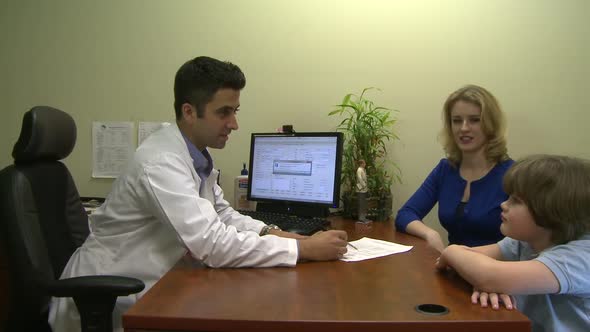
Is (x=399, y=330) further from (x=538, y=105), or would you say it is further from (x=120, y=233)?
(x=538, y=105)

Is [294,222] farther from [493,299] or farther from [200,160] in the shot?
[493,299]

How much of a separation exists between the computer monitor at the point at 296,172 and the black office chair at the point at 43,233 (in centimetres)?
83

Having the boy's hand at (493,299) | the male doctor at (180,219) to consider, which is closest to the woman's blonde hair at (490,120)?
the male doctor at (180,219)

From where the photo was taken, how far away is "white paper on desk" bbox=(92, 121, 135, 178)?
231 cm

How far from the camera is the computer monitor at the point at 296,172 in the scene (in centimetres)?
188

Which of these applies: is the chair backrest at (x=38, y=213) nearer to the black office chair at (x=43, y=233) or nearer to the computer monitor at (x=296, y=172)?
the black office chair at (x=43, y=233)

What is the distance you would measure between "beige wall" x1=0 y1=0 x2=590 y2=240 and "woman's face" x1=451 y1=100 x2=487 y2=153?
0.41 metres

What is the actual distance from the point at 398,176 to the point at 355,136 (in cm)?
35

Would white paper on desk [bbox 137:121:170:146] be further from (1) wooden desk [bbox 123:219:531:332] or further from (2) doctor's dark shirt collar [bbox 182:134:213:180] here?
(1) wooden desk [bbox 123:219:531:332]

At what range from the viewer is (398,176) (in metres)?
2.20

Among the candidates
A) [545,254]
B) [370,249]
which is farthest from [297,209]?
[545,254]

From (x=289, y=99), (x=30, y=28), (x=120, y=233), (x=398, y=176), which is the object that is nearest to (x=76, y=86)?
(x=30, y=28)

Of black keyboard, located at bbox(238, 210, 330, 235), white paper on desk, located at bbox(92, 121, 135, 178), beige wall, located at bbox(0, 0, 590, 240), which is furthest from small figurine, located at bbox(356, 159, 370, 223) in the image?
white paper on desk, located at bbox(92, 121, 135, 178)

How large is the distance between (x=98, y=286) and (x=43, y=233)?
1.27 ft
